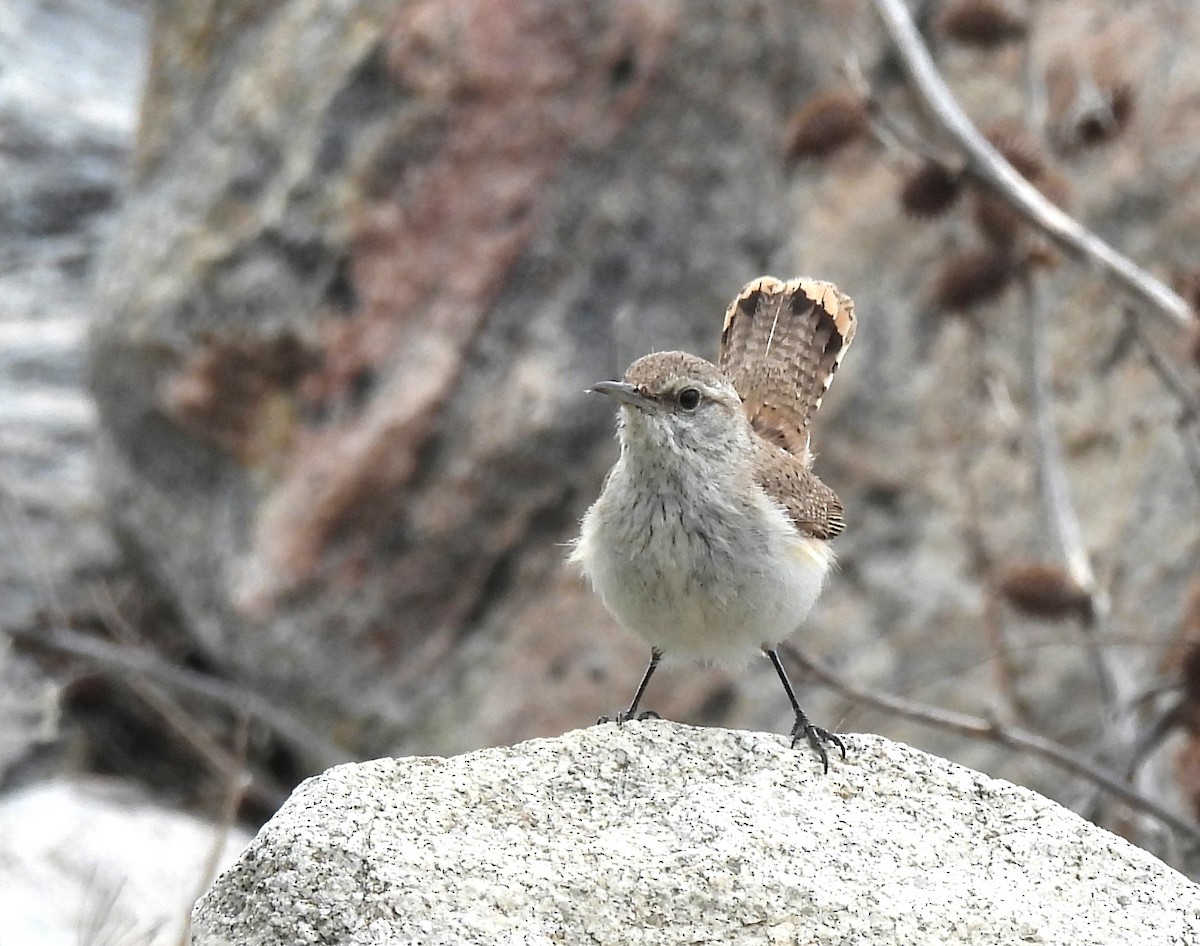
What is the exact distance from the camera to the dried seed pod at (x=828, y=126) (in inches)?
233

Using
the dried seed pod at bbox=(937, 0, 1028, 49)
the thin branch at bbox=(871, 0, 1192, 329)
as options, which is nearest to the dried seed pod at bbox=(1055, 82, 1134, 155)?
the dried seed pod at bbox=(937, 0, 1028, 49)

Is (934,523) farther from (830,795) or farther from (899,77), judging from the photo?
(830,795)

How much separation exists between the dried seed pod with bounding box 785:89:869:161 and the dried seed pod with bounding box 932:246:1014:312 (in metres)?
0.63

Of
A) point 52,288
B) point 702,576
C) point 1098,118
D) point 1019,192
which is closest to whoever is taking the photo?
point 702,576

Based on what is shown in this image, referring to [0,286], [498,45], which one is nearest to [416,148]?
[498,45]

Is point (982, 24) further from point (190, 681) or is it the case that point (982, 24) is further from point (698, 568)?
point (190, 681)

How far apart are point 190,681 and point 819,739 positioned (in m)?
4.24

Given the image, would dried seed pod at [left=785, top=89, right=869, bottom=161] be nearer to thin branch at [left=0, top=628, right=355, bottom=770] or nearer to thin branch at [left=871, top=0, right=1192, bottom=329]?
thin branch at [left=871, top=0, right=1192, bottom=329]

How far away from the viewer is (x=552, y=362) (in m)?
6.86

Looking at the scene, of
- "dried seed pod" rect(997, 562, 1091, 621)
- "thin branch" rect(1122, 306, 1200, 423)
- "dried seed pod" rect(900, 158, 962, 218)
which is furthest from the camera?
"dried seed pod" rect(900, 158, 962, 218)

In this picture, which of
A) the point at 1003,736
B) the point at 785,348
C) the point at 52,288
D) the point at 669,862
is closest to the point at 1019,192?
the point at 785,348

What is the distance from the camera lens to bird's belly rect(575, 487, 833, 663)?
4082mm

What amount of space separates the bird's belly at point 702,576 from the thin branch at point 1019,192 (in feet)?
6.13

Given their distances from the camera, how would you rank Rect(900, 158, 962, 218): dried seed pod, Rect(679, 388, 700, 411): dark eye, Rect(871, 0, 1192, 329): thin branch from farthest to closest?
Rect(900, 158, 962, 218): dried seed pod
Rect(871, 0, 1192, 329): thin branch
Rect(679, 388, 700, 411): dark eye
